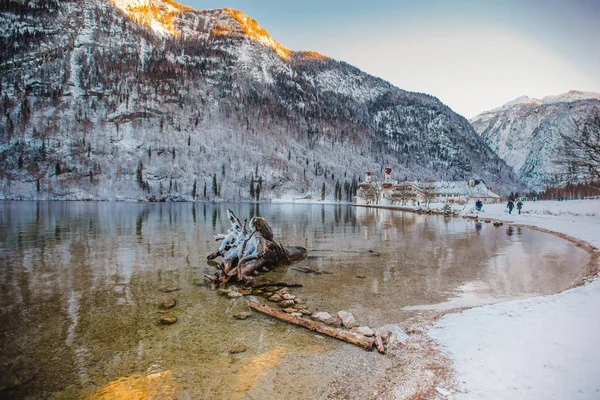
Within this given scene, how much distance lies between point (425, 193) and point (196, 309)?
111449 millimetres

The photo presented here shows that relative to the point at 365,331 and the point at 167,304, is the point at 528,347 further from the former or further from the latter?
the point at 167,304

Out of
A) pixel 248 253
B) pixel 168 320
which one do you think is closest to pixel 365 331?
pixel 168 320

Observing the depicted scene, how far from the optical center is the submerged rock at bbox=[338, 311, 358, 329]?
9.16 meters

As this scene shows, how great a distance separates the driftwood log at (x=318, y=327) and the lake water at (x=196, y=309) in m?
0.23

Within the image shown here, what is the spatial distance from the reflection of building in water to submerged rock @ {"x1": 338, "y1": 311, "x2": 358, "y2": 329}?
351ft

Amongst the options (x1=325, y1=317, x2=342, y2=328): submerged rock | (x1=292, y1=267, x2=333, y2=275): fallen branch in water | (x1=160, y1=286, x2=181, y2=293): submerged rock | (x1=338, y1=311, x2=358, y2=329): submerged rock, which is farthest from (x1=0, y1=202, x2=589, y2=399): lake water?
(x1=325, y1=317, x2=342, y2=328): submerged rock

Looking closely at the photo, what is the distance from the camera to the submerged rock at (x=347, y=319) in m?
9.16

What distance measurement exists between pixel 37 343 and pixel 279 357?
6341 millimetres

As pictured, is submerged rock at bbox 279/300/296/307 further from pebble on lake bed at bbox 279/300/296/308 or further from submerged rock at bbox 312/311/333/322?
submerged rock at bbox 312/311/333/322

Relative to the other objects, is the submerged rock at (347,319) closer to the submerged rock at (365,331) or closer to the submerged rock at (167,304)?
the submerged rock at (365,331)

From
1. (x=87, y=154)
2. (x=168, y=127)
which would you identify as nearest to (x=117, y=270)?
(x=87, y=154)

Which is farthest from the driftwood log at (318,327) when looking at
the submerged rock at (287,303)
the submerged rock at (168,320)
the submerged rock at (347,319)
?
the submerged rock at (168,320)

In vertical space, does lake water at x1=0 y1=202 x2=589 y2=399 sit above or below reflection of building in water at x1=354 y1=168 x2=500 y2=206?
below

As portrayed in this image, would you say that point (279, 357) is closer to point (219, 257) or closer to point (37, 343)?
point (37, 343)
